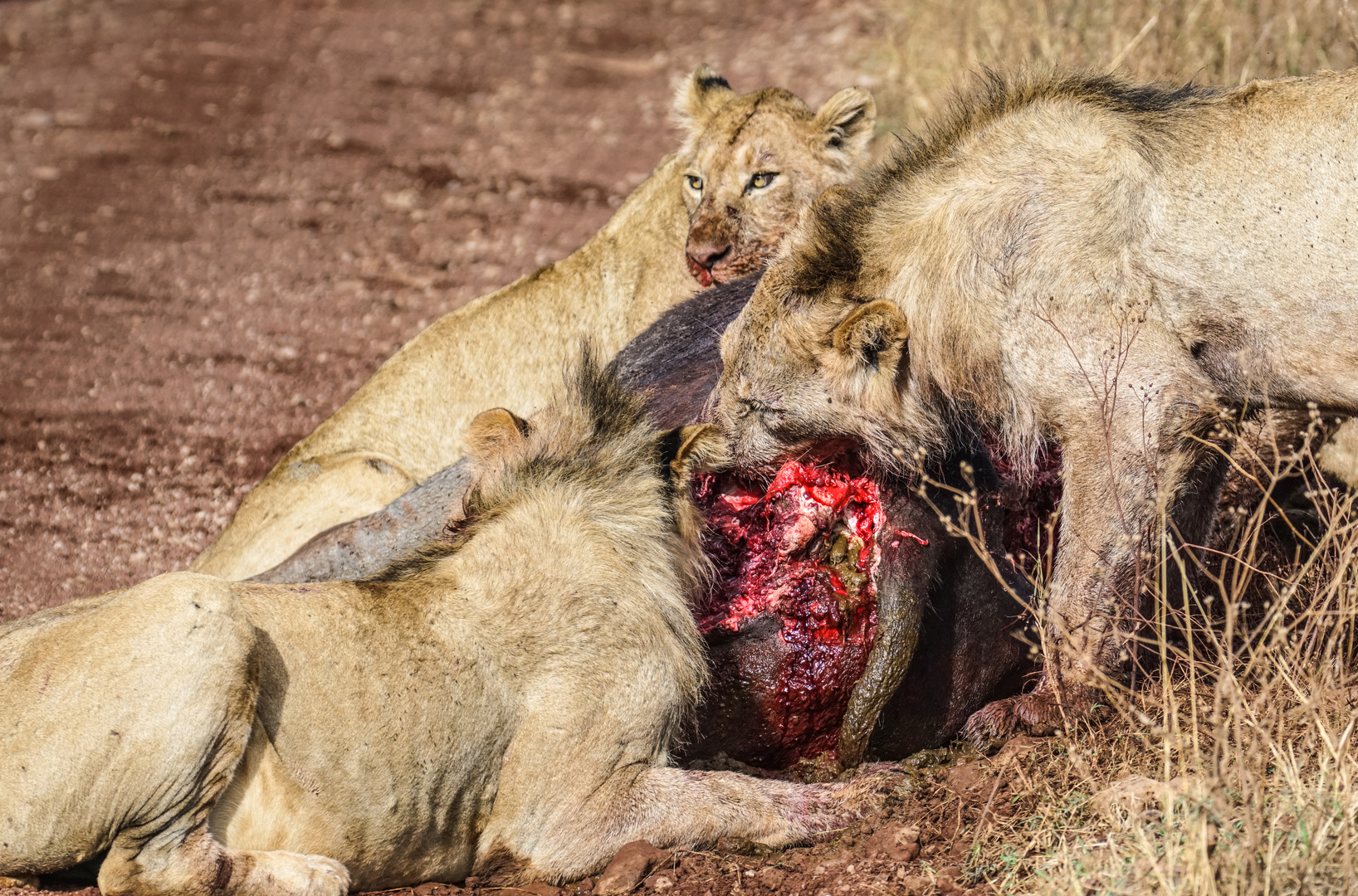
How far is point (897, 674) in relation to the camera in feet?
12.7

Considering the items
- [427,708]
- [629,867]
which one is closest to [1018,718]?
[629,867]

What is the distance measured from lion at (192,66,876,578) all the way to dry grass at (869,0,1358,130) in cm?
137

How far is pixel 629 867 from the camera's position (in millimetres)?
3521

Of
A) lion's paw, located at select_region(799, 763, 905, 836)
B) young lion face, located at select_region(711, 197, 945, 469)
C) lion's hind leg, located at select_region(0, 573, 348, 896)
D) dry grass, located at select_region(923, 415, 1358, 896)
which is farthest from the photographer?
young lion face, located at select_region(711, 197, 945, 469)

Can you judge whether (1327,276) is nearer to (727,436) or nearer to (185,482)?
(727,436)

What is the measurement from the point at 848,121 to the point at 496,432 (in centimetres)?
303

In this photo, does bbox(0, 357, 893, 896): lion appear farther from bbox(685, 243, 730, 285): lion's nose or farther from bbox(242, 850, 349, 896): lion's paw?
bbox(685, 243, 730, 285): lion's nose

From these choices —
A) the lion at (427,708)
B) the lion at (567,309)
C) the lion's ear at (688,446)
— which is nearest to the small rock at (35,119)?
the lion at (567,309)

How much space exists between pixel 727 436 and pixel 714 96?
281 centimetres

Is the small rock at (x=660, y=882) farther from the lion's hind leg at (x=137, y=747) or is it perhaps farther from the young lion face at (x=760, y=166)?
the young lion face at (x=760, y=166)

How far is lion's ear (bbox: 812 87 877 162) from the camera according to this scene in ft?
20.3

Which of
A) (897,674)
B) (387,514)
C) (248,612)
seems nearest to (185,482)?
(387,514)

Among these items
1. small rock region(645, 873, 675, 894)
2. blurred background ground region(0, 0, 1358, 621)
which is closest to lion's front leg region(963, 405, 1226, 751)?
small rock region(645, 873, 675, 894)

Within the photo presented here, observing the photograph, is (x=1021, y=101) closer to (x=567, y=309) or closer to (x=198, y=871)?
(x=567, y=309)
